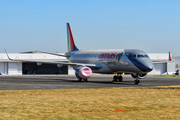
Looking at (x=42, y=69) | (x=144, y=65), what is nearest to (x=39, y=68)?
(x=42, y=69)

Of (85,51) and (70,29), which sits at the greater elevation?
(70,29)

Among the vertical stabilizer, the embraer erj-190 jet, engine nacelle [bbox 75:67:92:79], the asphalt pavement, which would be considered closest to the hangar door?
the vertical stabilizer

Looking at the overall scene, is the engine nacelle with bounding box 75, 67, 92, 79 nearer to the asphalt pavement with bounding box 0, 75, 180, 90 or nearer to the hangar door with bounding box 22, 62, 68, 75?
the asphalt pavement with bounding box 0, 75, 180, 90

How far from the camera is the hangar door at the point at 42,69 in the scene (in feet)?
291

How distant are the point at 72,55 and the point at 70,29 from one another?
18.3 ft

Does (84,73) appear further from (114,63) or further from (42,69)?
(42,69)

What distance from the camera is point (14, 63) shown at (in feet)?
270

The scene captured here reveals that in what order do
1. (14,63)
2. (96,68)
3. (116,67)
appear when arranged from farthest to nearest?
(14,63) < (96,68) < (116,67)

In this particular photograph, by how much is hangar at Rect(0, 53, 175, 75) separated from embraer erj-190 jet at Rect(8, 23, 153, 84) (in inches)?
1411

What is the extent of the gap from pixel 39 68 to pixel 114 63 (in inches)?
2118

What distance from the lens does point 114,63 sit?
39.3 m

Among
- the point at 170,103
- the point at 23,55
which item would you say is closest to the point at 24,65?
the point at 23,55

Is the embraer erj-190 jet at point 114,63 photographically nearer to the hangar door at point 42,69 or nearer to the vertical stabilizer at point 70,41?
the vertical stabilizer at point 70,41

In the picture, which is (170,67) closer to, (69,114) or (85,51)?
(85,51)
